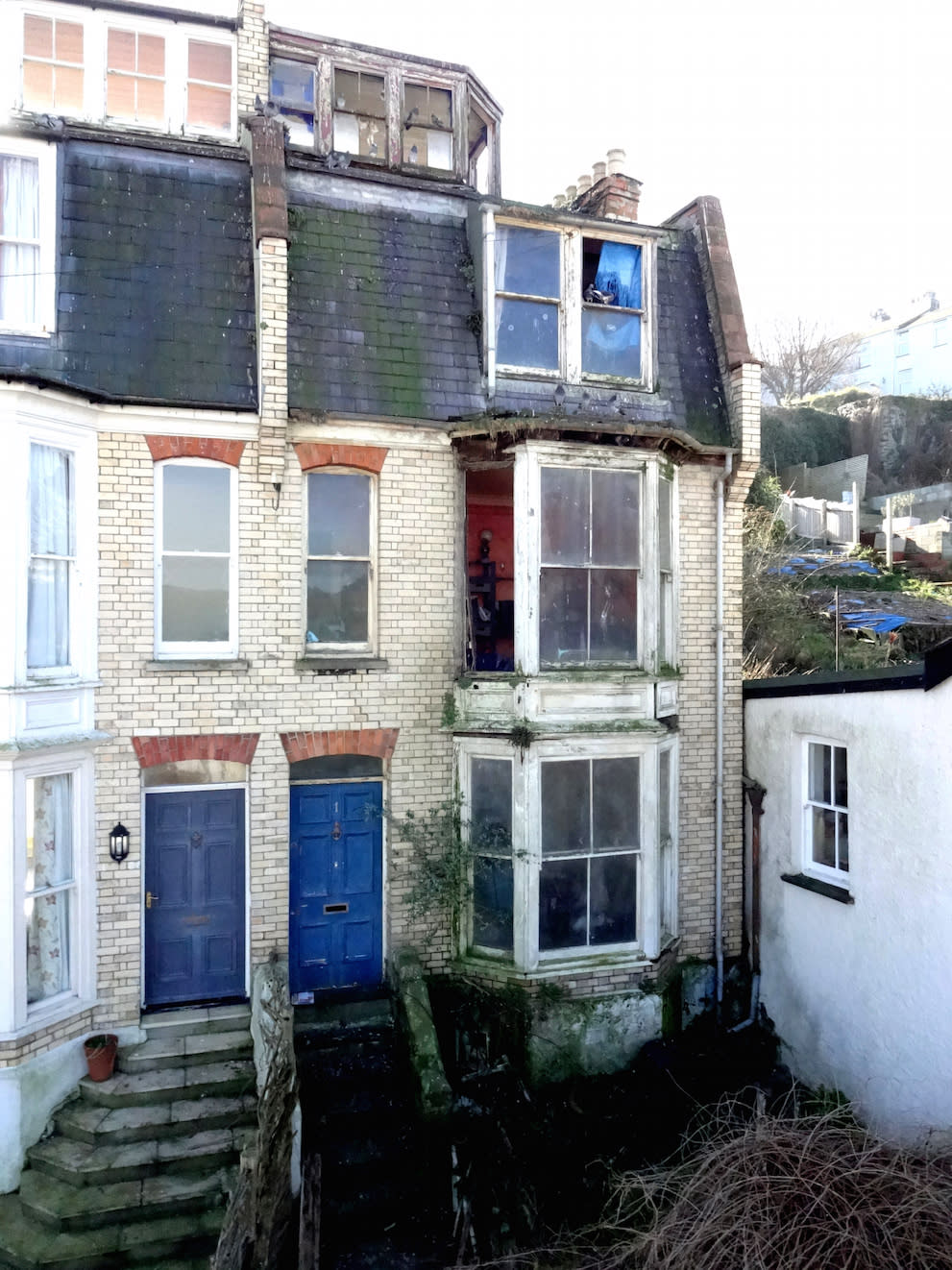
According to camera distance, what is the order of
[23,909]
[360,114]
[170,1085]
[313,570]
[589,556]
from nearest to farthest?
[23,909] < [170,1085] < [313,570] < [589,556] < [360,114]

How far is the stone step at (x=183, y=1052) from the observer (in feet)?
27.3

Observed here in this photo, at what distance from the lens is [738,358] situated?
35.1 feet

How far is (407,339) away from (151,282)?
113 inches

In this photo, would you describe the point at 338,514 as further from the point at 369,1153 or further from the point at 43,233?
the point at 369,1153

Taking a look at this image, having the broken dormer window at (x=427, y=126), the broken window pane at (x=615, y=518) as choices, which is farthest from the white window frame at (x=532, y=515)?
the broken dormer window at (x=427, y=126)

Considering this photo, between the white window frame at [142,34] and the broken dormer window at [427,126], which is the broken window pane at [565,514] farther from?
the white window frame at [142,34]

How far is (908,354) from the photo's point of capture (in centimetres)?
4681

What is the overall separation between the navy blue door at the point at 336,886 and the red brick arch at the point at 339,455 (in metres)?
3.62

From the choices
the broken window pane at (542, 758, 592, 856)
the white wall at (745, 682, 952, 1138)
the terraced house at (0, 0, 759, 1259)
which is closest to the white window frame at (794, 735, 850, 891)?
the white wall at (745, 682, 952, 1138)

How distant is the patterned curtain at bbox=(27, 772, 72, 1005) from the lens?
26.8 feet

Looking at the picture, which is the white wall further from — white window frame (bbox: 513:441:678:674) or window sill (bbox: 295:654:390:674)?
window sill (bbox: 295:654:390:674)

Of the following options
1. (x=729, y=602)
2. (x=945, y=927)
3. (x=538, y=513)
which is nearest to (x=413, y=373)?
(x=538, y=513)

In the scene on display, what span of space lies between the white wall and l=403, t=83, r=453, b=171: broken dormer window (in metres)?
9.24

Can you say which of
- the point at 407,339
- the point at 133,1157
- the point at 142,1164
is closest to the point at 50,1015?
the point at 133,1157
